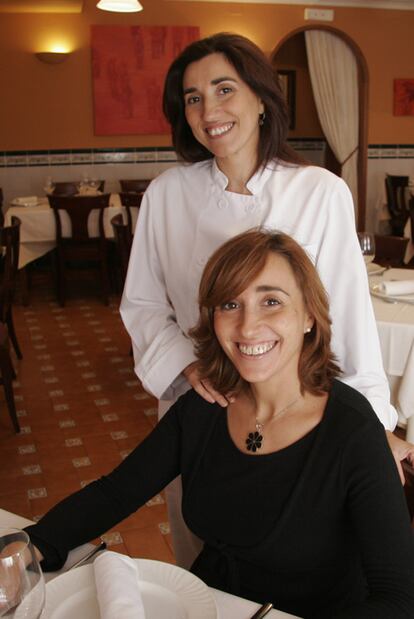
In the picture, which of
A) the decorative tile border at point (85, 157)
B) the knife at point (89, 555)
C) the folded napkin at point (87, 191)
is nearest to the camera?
the knife at point (89, 555)

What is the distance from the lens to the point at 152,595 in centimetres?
106

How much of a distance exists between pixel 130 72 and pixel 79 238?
266 centimetres

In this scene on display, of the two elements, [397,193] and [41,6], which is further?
[397,193]

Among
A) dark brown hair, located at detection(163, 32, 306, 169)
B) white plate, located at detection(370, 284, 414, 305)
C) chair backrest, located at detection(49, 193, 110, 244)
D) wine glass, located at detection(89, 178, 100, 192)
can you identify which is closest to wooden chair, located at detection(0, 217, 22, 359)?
chair backrest, located at detection(49, 193, 110, 244)

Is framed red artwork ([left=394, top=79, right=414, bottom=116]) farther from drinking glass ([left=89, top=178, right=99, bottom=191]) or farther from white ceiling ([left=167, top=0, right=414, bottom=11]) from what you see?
drinking glass ([left=89, top=178, right=99, bottom=191])

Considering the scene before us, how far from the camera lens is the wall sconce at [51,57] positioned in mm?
7715

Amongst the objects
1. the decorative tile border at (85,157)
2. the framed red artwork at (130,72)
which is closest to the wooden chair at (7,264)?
the decorative tile border at (85,157)

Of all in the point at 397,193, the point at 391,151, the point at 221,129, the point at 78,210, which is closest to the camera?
the point at 221,129

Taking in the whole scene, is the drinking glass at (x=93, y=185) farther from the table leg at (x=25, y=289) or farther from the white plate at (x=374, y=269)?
the white plate at (x=374, y=269)

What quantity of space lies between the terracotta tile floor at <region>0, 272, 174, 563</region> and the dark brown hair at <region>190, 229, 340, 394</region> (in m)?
1.51

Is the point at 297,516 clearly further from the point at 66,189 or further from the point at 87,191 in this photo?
the point at 66,189

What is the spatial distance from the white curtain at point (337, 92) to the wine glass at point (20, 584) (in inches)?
334

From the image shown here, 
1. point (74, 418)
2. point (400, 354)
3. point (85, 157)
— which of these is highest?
point (85, 157)

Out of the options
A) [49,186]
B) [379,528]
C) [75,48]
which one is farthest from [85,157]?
[379,528]
